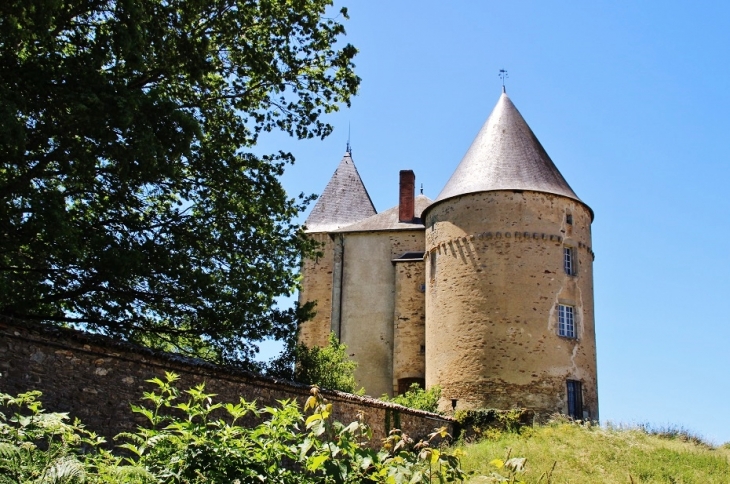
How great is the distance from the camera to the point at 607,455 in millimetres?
14914

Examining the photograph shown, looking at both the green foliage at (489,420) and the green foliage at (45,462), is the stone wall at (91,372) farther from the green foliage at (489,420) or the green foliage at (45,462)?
the green foliage at (489,420)

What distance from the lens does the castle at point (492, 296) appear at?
2064cm

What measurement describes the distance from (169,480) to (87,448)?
498 centimetres

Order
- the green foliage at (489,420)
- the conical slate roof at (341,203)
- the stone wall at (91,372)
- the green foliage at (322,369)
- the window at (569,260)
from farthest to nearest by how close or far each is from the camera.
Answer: the conical slate roof at (341,203), the window at (569,260), the green foliage at (489,420), the green foliage at (322,369), the stone wall at (91,372)

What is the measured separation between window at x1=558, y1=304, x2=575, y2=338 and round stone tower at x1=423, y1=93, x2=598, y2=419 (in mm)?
28

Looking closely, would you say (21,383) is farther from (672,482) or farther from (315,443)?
(672,482)

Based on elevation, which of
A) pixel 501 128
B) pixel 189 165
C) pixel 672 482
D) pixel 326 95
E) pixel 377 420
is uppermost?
pixel 501 128

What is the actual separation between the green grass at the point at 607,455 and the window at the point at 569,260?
507 centimetres

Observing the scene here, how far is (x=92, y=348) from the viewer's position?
9.38 m

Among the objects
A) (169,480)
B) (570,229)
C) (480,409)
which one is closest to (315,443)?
(169,480)

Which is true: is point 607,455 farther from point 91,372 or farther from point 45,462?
point 45,462

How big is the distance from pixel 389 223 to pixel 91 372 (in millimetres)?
18066

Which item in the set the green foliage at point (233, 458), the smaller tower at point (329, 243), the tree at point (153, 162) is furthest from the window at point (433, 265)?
the green foliage at point (233, 458)

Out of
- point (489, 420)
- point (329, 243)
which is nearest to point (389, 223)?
point (329, 243)
